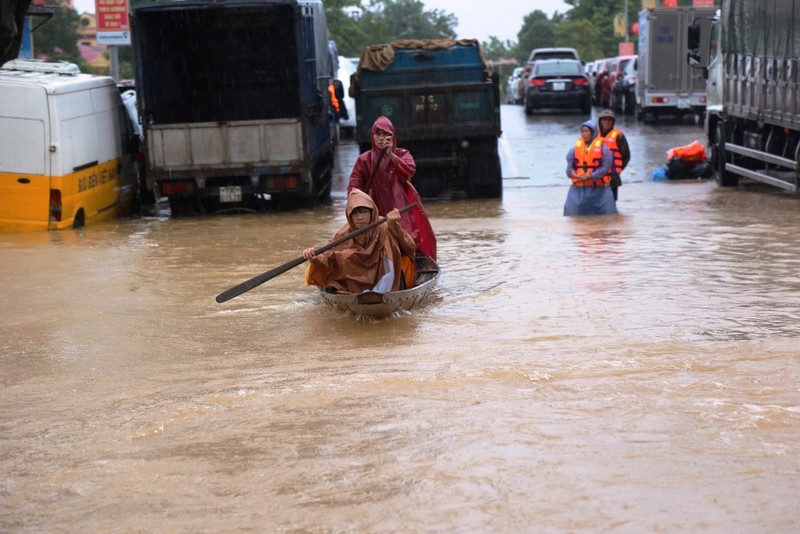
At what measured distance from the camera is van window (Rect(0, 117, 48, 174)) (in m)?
15.2

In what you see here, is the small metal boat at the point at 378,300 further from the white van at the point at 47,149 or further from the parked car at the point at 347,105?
the parked car at the point at 347,105

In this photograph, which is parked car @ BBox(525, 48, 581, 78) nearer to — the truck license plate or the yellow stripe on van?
the truck license plate

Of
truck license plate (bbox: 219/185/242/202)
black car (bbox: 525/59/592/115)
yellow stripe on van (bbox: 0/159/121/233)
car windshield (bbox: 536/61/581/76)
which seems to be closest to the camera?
yellow stripe on van (bbox: 0/159/121/233)

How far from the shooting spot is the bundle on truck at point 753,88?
54.7 ft

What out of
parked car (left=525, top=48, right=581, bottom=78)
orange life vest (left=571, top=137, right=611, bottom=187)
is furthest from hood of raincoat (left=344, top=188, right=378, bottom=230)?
parked car (left=525, top=48, right=581, bottom=78)

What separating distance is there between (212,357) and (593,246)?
5795 millimetres

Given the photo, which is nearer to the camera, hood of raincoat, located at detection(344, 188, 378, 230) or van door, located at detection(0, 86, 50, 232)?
hood of raincoat, located at detection(344, 188, 378, 230)

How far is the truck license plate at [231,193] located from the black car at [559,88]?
20839 mm

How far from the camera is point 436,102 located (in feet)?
60.6

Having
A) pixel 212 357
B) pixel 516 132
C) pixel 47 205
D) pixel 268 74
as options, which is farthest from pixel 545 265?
pixel 516 132

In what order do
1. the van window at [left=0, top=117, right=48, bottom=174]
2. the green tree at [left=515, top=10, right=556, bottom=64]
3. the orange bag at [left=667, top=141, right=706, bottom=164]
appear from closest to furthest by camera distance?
the van window at [left=0, top=117, right=48, bottom=174] → the orange bag at [left=667, top=141, right=706, bottom=164] → the green tree at [left=515, top=10, right=556, bottom=64]

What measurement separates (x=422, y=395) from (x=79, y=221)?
9758mm

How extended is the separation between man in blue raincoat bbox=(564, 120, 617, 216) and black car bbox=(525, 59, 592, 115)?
2167cm

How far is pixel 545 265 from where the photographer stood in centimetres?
1234
